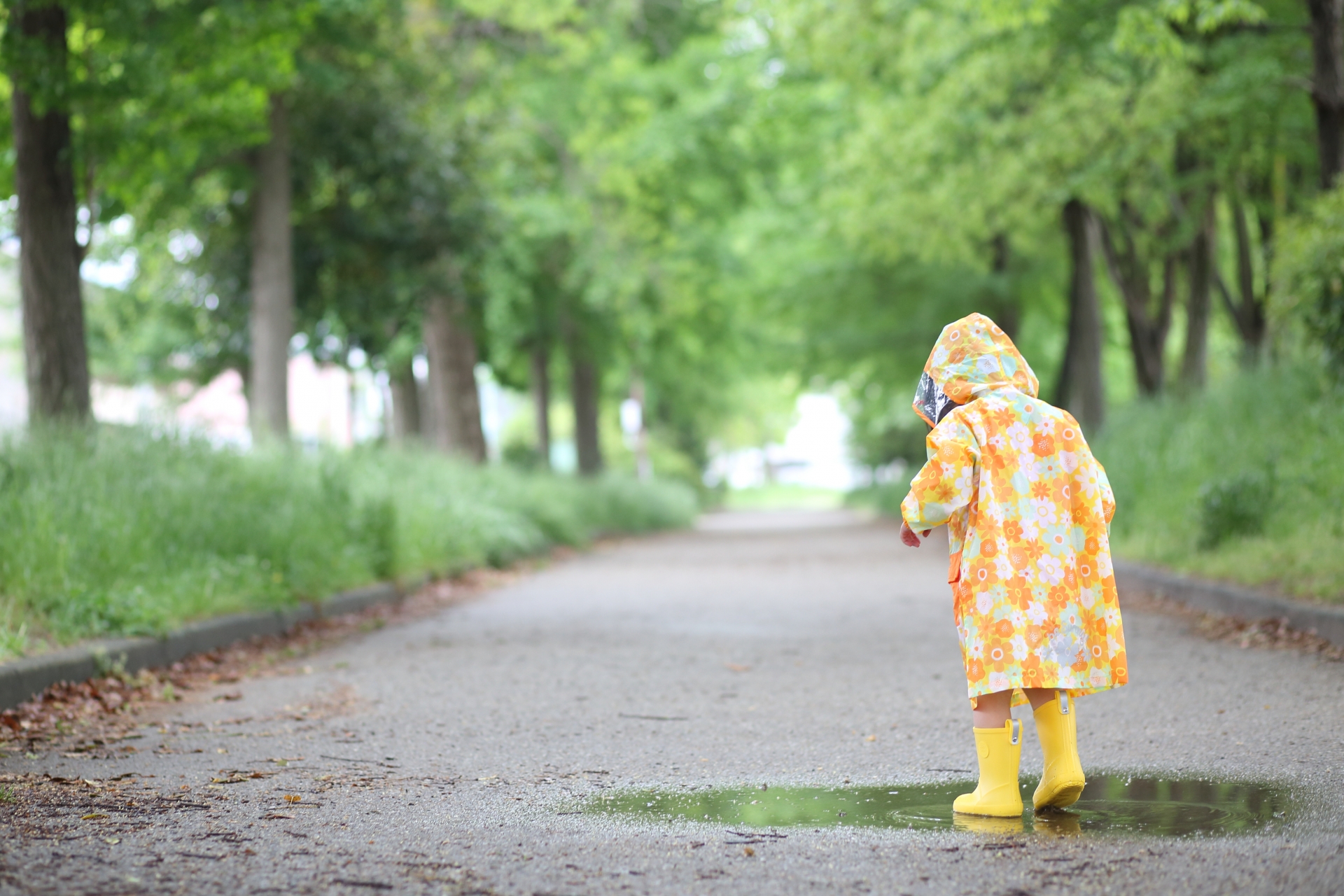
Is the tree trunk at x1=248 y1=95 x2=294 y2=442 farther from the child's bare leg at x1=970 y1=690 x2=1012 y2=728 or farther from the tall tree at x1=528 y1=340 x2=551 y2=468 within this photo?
the tall tree at x1=528 y1=340 x2=551 y2=468

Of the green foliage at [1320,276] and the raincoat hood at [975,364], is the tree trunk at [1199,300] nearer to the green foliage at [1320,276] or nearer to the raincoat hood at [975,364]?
the green foliage at [1320,276]

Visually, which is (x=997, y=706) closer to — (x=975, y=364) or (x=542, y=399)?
(x=975, y=364)

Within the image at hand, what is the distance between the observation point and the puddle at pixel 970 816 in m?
4.02

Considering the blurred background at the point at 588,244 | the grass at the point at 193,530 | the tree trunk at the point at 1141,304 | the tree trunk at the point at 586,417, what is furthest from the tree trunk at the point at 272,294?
the tree trunk at the point at 586,417

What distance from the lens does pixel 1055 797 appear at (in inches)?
165

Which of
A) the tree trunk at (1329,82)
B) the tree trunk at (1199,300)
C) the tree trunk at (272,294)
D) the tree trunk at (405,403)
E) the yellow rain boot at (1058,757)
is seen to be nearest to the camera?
the yellow rain boot at (1058,757)

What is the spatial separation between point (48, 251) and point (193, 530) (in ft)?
8.32

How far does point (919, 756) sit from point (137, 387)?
114 feet

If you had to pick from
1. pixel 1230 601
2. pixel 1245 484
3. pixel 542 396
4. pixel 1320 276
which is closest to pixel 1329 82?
pixel 1320 276

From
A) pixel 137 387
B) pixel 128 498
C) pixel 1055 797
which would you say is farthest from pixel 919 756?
pixel 137 387

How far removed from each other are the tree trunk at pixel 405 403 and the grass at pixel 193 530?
9.25 meters

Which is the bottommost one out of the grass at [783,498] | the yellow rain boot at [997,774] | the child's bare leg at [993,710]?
the grass at [783,498]

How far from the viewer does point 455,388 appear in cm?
2105

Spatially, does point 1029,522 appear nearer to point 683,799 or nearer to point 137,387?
point 683,799
